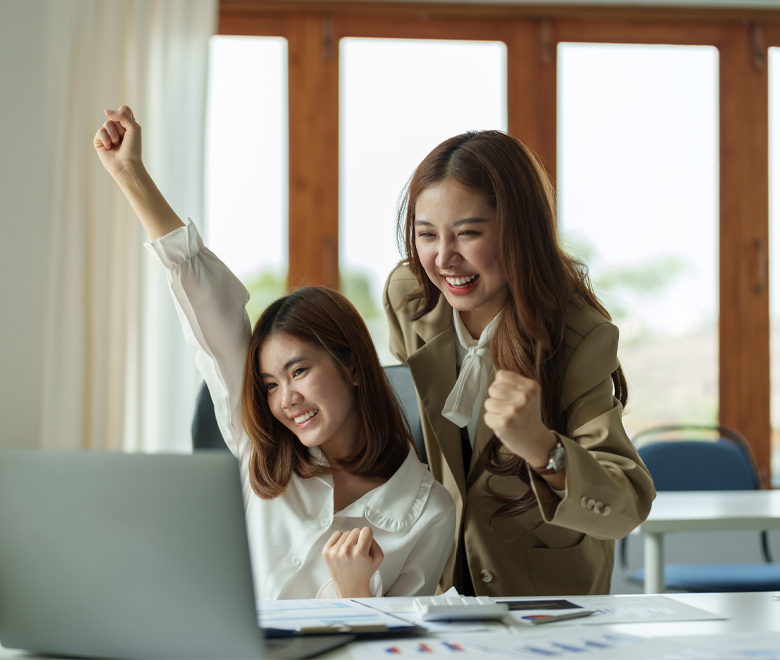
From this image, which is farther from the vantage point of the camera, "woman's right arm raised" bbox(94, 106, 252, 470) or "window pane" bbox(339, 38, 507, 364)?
"window pane" bbox(339, 38, 507, 364)

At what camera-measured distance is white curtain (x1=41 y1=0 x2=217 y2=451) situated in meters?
2.72

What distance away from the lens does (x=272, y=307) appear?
139 cm

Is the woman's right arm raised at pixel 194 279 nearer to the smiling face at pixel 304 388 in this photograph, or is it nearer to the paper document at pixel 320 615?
the smiling face at pixel 304 388

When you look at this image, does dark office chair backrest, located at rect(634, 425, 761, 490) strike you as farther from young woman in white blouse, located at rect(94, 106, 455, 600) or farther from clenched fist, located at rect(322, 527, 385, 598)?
clenched fist, located at rect(322, 527, 385, 598)

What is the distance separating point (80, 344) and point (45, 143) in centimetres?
73

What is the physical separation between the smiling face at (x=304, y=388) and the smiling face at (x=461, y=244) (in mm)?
252

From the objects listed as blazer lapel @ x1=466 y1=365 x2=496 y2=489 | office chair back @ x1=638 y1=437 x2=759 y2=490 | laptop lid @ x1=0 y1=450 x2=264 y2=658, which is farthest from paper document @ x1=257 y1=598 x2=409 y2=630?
office chair back @ x1=638 y1=437 x2=759 y2=490

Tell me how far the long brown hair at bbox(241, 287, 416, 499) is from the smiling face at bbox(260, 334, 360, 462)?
0.05ft

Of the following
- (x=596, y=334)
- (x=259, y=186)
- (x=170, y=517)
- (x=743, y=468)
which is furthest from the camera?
(x=259, y=186)

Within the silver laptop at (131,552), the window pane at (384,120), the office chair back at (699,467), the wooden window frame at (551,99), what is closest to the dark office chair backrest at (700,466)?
the office chair back at (699,467)

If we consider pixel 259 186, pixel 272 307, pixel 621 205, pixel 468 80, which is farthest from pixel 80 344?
pixel 621 205

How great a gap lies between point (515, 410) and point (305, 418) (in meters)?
0.48

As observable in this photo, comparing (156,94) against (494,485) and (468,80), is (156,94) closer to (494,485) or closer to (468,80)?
(468,80)

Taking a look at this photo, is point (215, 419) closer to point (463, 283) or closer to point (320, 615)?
point (463, 283)
